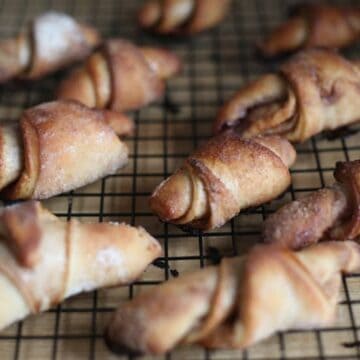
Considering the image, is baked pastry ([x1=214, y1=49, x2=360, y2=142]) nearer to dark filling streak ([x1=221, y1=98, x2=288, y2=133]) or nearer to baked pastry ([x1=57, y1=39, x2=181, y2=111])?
dark filling streak ([x1=221, y1=98, x2=288, y2=133])

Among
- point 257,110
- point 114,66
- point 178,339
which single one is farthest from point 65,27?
point 178,339

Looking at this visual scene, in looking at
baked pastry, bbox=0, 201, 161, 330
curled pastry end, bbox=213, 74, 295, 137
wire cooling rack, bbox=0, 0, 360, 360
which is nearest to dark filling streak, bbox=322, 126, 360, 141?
wire cooling rack, bbox=0, 0, 360, 360

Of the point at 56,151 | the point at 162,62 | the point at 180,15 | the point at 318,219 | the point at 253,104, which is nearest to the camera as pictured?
the point at 318,219

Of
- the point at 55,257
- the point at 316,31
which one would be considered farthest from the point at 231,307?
the point at 316,31

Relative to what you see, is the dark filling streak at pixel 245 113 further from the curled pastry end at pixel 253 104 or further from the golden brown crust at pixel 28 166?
the golden brown crust at pixel 28 166

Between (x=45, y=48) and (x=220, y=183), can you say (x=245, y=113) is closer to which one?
(x=220, y=183)

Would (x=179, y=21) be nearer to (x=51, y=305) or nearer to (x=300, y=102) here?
(x=300, y=102)
